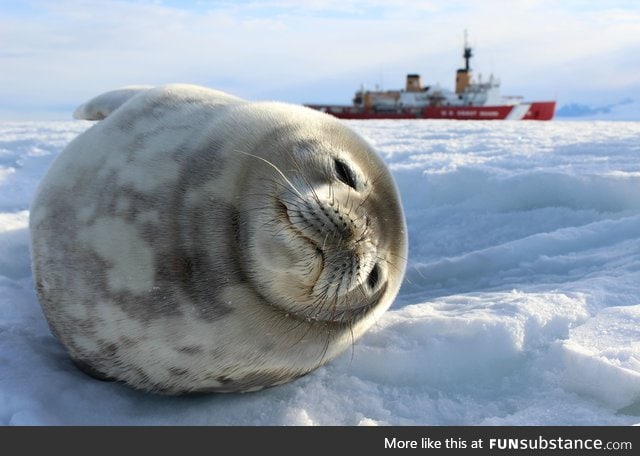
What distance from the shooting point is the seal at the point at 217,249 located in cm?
187

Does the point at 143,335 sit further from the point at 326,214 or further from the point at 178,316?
the point at 326,214

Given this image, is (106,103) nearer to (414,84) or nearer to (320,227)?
(320,227)

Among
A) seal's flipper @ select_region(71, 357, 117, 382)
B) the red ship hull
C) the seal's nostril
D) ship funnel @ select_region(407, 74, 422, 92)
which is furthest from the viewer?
ship funnel @ select_region(407, 74, 422, 92)

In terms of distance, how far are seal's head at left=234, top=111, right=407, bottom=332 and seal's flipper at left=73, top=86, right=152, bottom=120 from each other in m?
1.53

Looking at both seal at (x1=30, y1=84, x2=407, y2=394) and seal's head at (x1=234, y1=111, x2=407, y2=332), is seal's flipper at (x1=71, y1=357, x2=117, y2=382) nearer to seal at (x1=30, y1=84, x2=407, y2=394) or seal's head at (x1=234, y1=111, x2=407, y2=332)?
seal at (x1=30, y1=84, x2=407, y2=394)

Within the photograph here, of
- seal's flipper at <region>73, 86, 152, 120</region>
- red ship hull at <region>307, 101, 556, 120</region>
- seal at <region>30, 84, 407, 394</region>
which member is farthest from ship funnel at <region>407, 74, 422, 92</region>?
seal at <region>30, 84, 407, 394</region>

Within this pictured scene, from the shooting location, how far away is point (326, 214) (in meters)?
1.79

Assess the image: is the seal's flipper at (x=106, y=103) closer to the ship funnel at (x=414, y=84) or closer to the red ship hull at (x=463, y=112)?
the red ship hull at (x=463, y=112)

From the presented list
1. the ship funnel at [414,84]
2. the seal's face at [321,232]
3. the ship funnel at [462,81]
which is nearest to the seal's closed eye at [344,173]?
the seal's face at [321,232]

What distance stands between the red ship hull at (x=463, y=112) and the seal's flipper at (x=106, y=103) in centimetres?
2685

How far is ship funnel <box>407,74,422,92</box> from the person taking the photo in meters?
32.2
